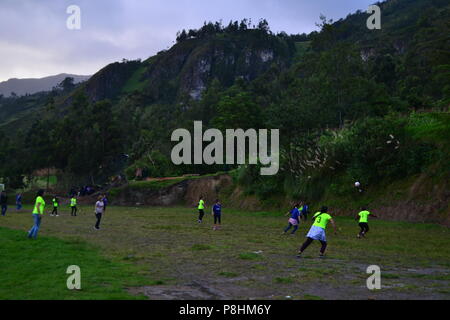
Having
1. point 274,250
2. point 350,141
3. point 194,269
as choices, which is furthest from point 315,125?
point 194,269

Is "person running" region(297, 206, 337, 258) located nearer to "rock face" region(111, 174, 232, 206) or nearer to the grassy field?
the grassy field

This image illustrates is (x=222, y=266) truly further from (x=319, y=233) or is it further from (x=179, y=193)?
(x=179, y=193)

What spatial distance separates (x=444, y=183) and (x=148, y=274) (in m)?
22.2

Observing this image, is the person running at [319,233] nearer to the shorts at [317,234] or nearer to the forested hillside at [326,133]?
the shorts at [317,234]

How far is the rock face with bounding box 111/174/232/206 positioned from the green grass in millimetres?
38838

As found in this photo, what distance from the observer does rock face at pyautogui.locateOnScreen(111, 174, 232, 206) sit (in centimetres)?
5669

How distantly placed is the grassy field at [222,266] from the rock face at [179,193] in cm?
3341

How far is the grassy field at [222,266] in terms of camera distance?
10203 mm

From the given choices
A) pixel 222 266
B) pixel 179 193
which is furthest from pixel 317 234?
pixel 179 193

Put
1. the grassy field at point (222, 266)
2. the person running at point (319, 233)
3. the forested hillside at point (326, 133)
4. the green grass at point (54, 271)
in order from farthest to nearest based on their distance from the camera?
1. the forested hillside at point (326, 133)
2. the person running at point (319, 233)
3. the grassy field at point (222, 266)
4. the green grass at point (54, 271)

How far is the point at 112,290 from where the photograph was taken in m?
9.97

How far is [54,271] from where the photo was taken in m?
12.1

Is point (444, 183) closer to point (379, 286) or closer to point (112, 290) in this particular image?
point (379, 286)

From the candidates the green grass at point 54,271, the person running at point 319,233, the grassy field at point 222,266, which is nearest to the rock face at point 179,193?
the grassy field at point 222,266
